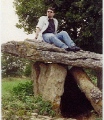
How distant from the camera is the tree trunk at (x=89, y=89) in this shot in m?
11.9

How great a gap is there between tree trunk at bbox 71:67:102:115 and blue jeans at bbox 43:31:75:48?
2.34 feet

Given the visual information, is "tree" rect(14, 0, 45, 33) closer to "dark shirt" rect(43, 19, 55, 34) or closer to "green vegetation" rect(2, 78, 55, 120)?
"dark shirt" rect(43, 19, 55, 34)

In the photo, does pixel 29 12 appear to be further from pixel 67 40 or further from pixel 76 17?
pixel 67 40

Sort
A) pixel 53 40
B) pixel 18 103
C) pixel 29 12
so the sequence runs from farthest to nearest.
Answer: pixel 29 12 < pixel 53 40 < pixel 18 103

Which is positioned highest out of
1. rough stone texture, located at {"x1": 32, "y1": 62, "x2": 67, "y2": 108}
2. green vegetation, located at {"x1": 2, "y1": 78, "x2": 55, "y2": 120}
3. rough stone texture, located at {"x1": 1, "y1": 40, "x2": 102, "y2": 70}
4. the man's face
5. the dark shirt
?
the man's face

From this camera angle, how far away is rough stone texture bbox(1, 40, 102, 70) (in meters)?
12.2

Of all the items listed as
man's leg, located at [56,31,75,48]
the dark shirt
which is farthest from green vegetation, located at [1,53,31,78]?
man's leg, located at [56,31,75,48]

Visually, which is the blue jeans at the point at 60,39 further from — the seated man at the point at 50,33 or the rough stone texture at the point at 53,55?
the rough stone texture at the point at 53,55

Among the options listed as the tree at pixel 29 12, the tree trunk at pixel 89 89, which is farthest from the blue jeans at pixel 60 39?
the tree at pixel 29 12

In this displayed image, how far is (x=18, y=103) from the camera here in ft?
39.0

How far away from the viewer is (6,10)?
1084 centimetres

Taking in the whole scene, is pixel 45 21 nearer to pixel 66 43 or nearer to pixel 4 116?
pixel 66 43

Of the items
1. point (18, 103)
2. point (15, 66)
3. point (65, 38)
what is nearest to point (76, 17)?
point (65, 38)

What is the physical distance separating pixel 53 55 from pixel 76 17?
204cm
